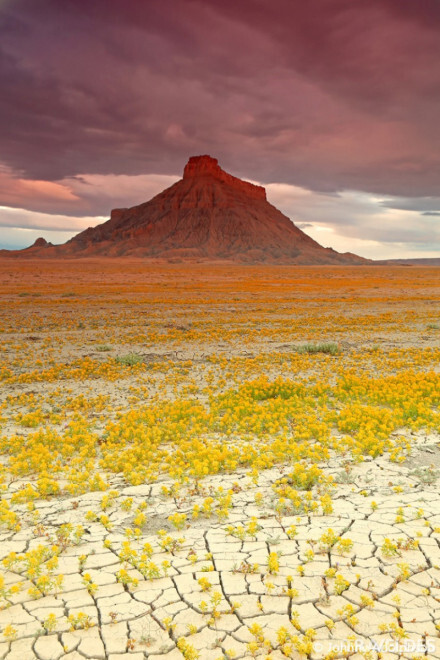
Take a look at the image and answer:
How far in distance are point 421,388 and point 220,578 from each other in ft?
26.6

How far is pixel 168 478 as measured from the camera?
6754 millimetres

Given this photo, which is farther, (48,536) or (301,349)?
(301,349)

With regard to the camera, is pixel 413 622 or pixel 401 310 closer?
pixel 413 622

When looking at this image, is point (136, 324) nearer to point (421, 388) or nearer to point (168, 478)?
point (421, 388)

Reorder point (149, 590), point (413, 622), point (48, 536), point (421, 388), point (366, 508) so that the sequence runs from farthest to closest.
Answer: point (421, 388) < point (366, 508) < point (48, 536) < point (149, 590) < point (413, 622)

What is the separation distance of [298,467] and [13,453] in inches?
184

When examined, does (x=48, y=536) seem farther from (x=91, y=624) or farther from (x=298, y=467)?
(x=298, y=467)

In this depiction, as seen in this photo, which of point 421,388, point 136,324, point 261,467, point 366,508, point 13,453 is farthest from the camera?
point 136,324

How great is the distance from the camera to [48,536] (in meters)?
5.13

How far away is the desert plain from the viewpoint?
12.3ft

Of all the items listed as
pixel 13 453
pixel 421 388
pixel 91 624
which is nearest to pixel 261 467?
pixel 91 624

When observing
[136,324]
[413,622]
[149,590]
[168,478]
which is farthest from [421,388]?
[136,324]

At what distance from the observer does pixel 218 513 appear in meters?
5.43

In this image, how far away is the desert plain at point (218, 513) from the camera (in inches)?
148
